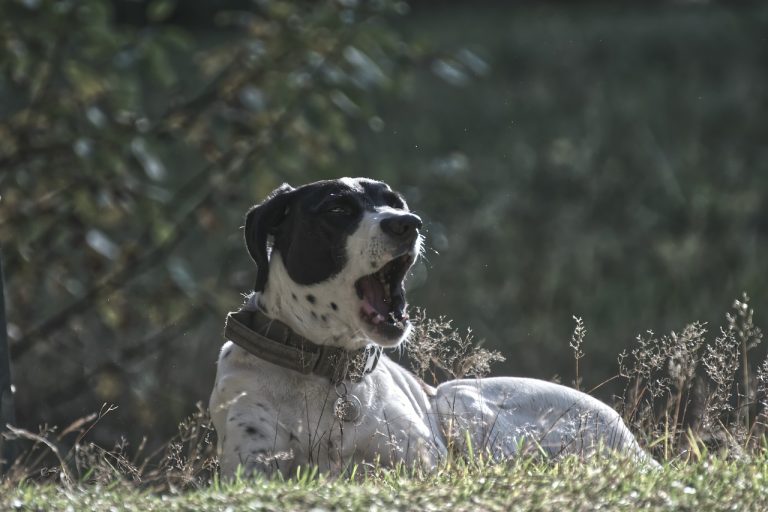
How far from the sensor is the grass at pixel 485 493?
4215 millimetres

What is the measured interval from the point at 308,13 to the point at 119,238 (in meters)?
5.71

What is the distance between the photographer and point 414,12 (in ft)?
84.8

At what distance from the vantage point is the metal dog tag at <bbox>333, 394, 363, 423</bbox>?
5.30 meters

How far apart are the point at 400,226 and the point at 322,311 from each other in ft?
1.40

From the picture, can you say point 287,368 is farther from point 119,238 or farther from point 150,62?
point 119,238

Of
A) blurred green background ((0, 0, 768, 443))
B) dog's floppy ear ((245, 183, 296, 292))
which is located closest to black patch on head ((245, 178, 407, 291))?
dog's floppy ear ((245, 183, 296, 292))

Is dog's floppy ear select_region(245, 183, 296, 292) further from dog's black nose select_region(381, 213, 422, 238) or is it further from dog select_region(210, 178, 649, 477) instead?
dog's black nose select_region(381, 213, 422, 238)

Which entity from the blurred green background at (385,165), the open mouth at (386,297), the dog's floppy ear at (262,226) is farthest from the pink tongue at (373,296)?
the blurred green background at (385,165)

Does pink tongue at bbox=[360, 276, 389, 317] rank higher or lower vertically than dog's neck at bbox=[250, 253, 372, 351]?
higher

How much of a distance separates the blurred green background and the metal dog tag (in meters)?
2.48

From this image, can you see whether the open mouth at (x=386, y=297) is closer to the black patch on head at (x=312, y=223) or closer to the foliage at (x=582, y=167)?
the black patch on head at (x=312, y=223)

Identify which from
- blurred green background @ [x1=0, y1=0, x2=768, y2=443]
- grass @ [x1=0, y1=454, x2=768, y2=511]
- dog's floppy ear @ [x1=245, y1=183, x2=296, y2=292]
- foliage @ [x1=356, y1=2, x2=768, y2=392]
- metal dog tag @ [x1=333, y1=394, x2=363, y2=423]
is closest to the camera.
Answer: grass @ [x1=0, y1=454, x2=768, y2=511]

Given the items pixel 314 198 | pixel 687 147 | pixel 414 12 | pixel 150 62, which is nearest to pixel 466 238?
pixel 687 147

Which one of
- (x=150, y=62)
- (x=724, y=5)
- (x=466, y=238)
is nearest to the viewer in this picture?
(x=150, y=62)
